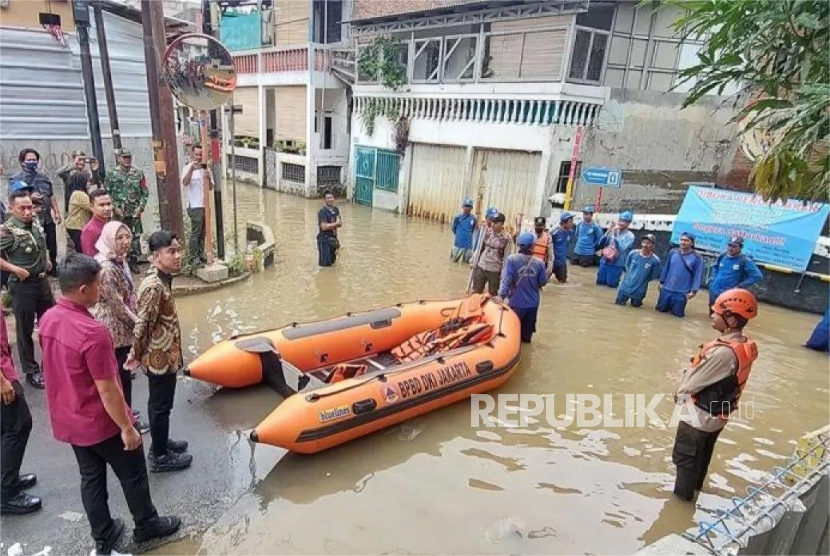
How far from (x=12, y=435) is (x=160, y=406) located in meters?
0.77

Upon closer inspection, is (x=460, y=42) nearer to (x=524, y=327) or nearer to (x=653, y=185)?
(x=653, y=185)

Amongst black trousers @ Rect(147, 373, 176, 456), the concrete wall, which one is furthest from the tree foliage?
the concrete wall

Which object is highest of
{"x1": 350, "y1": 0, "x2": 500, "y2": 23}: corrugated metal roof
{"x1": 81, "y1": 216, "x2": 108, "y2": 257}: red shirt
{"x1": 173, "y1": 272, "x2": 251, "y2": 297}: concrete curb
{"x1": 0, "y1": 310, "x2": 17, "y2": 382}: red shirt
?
{"x1": 350, "y1": 0, "x2": 500, "y2": 23}: corrugated metal roof

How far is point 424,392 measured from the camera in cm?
455

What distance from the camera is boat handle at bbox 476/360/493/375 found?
16.2 ft

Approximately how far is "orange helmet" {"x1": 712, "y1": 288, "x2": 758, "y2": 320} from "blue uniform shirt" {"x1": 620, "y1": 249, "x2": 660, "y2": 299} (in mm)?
4746

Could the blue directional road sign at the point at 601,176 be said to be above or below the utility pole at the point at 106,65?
below

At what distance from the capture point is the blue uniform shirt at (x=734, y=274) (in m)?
7.26

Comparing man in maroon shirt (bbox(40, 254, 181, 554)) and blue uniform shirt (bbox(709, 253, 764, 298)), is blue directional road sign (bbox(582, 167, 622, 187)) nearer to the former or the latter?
blue uniform shirt (bbox(709, 253, 764, 298))

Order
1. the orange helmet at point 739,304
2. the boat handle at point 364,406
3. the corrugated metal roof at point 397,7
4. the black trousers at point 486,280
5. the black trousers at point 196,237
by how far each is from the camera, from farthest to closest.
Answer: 1. the corrugated metal roof at point 397,7
2. the black trousers at point 196,237
3. the black trousers at point 486,280
4. the boat handle at point 364,406
5. the orange helmet at point 739,304

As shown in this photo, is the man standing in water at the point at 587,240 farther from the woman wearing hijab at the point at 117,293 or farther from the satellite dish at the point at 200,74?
the woman wearing hijab at the point at 117,293

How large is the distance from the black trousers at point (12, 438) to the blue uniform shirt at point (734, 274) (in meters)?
7.78

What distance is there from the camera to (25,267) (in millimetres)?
4062

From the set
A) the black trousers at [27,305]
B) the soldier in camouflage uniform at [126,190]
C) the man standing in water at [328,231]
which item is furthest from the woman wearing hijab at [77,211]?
the man standing in water at [328,231]
